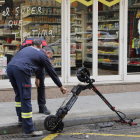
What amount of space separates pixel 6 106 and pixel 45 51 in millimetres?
2466

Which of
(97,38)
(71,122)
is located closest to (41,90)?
(71,122)

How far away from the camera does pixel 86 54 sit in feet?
32.5

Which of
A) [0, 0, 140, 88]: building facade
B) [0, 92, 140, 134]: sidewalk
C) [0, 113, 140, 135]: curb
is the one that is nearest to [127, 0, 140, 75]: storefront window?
[0, 0, 140, 88]: building facade

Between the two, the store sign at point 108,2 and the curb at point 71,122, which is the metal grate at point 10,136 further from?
the store sign at point 108,2

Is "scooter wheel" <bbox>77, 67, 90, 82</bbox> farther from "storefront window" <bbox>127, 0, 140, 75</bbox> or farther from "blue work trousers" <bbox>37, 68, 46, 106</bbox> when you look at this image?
"storefront window" <bbox>127, 0, 140, 75</bbox>

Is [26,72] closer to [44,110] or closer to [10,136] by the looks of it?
[10,136]

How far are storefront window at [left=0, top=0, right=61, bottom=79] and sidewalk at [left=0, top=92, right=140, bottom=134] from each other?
1.39 meters

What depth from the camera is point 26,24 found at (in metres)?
9.45

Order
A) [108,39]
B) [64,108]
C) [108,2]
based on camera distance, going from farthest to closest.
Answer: [108,39], [108,2], [64,108]

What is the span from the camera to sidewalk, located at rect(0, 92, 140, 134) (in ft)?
21.5

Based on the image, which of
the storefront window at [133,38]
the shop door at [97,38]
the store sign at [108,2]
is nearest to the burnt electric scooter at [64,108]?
the shop door at [97,38]

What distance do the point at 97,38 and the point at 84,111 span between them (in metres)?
3.03

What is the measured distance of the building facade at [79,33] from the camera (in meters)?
9.34

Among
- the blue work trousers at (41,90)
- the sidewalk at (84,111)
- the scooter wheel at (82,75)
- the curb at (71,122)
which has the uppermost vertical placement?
the scooter wheel at (82,75)
